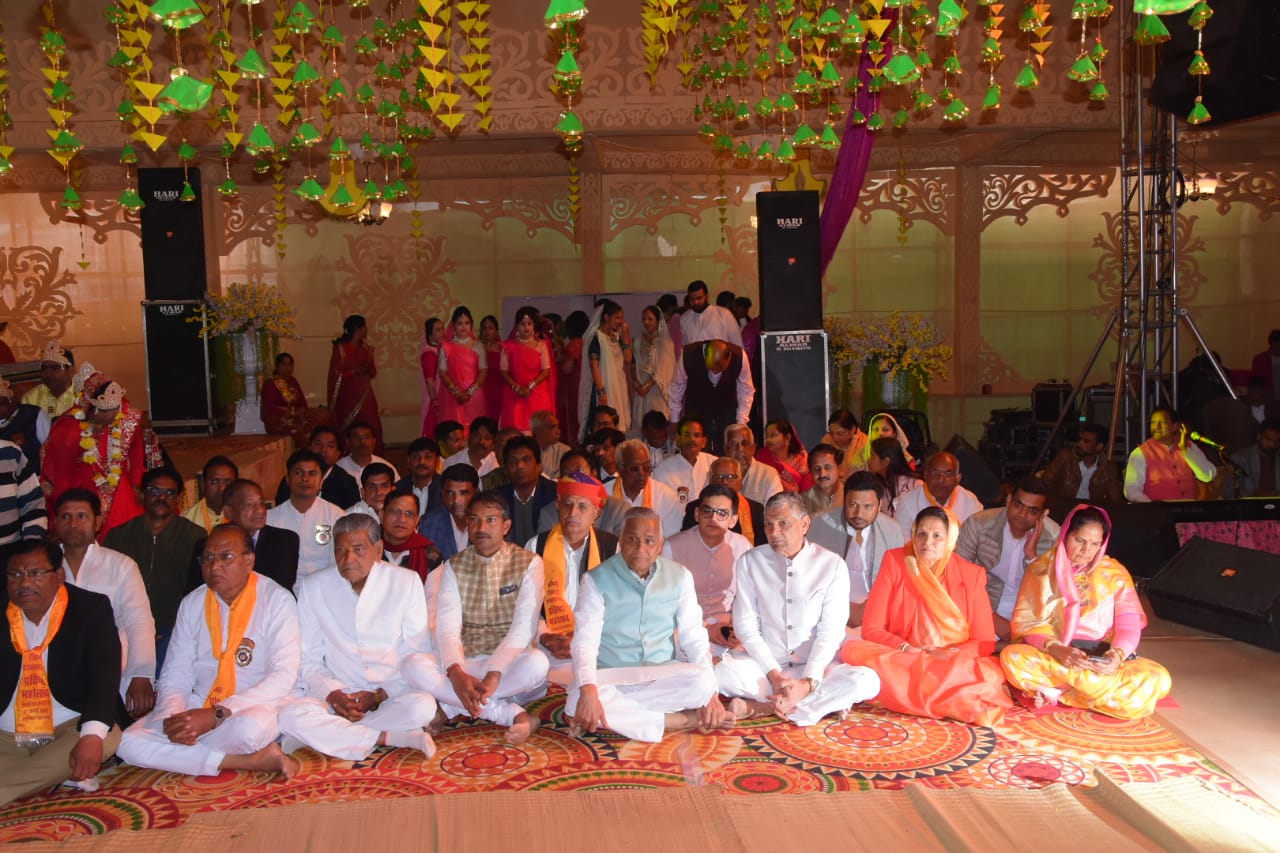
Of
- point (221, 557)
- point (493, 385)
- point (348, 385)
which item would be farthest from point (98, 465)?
point (348, 385)

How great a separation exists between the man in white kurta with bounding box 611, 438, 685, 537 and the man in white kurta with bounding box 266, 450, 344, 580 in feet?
4.43

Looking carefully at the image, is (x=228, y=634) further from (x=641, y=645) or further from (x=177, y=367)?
(x=177, y=367)

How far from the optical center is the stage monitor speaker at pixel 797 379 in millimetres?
7770

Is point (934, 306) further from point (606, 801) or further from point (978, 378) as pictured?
point (606, 801)

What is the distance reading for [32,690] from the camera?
3.64 metres

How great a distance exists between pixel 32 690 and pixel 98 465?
174 centimetres

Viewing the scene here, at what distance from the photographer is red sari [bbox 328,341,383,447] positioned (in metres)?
9.01

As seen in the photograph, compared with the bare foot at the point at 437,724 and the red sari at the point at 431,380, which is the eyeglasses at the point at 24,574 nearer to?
the bare foot at the point at 437,724

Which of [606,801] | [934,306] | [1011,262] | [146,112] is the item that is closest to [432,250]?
[934,306]

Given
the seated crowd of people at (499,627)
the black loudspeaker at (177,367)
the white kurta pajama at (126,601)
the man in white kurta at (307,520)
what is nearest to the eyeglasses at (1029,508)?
the seated crowd of people at (499,627)

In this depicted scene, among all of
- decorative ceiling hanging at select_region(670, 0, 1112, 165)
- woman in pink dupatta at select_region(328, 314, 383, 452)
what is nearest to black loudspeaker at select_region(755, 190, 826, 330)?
decorative ceiling hanging at select_region(670, 0, 1112, 165)

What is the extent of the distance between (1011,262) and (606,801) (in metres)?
9.52

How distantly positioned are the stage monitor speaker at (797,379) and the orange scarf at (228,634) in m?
4.44

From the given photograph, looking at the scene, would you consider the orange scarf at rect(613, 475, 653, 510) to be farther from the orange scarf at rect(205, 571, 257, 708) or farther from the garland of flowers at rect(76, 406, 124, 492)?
the garland of flowers at rect(76, 406, 124, 492)
